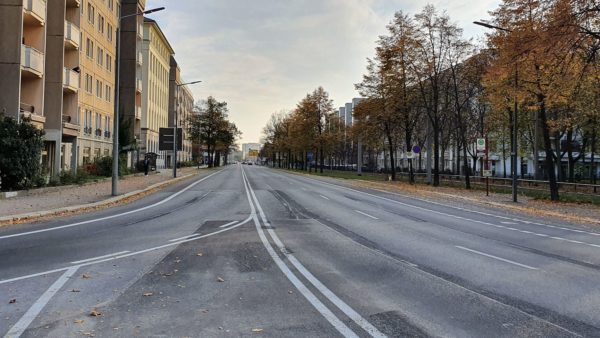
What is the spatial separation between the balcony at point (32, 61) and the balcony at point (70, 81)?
522 centimetres

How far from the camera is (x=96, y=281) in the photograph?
7262 millimetres

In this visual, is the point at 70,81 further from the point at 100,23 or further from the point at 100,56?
the point at 100,23

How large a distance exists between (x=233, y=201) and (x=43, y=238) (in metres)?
11.7

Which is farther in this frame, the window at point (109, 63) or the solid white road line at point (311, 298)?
the window at point (109, 63)

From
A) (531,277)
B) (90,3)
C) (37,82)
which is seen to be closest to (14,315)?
(531,277)

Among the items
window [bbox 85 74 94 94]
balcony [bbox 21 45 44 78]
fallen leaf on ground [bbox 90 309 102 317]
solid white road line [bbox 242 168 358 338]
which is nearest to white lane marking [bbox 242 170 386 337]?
solid white road line [bbox 242 168 358 338]

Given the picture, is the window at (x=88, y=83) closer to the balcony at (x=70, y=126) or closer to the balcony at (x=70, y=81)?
the balcony at (x=70, y=81)

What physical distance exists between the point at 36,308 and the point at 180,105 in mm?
121926

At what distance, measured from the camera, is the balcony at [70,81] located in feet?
117

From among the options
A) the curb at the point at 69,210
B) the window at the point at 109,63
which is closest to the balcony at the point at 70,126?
the window at the point at 109,63

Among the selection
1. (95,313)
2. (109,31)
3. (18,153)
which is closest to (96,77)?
(109,31)

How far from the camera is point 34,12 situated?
28.7 meters

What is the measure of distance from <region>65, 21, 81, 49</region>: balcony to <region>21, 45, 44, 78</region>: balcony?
598cm

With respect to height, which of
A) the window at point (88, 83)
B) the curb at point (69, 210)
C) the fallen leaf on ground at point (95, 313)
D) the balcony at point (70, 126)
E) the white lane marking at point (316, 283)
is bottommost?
the fallen leaf on ground at point (95, 313)
